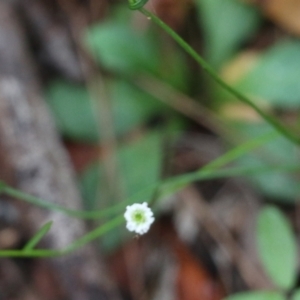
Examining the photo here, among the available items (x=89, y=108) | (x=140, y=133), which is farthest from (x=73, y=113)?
(x=140, y=133)

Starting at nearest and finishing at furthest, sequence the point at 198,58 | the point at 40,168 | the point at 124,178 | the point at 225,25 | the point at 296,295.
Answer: the point at 198,58
the point at 296,295
the point at 40,168
the point at 124,178
the point at 225,25

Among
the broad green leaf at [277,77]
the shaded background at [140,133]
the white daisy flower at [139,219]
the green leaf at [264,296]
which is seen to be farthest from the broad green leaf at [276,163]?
the white daisy flower at [139,219]

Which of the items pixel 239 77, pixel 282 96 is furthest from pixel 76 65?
pixel 282 96

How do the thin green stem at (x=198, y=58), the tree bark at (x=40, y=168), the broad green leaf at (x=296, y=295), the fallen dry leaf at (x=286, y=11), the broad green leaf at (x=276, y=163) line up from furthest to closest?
the fallen dry leaf at (x=286, y=11)
the broad green leaf at (x=276, y=163)
the tree bark at (x=40, y=168)
the broad green leaf at (x=296, y=295)
the thin green stem at (x=198, y=58)

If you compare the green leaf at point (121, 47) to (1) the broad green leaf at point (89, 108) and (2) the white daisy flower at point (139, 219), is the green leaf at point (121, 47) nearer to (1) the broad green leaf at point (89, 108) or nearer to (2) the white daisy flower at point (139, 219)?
(1) the broad green leaf at point (89, 108)

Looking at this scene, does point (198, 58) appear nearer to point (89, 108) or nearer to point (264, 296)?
point (264, 296)
